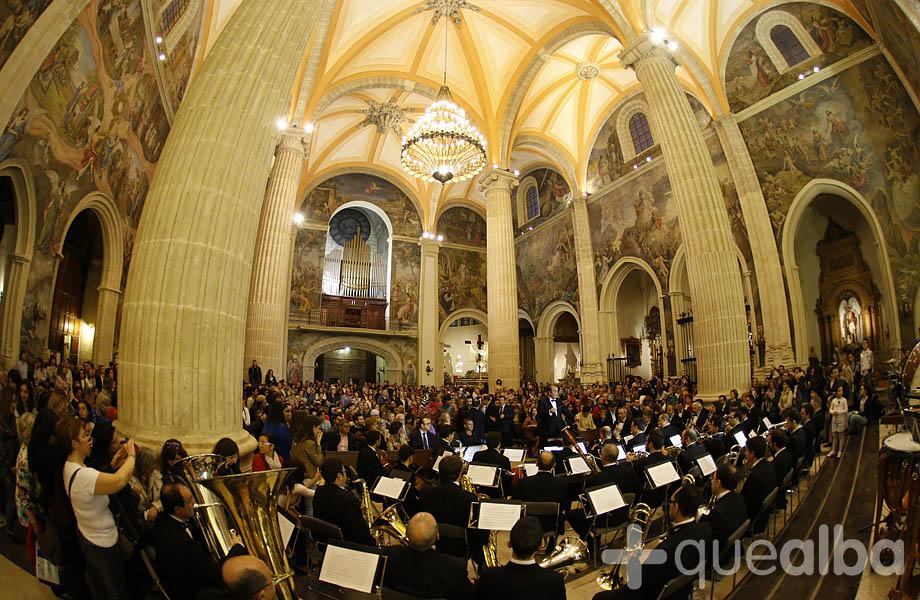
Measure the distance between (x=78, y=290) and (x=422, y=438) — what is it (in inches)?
349

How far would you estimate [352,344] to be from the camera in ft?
65.7

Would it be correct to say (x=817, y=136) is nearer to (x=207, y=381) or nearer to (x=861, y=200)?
(x=861, y=200)

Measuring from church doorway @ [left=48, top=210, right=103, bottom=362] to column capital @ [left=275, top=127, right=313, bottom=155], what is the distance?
13.0ft

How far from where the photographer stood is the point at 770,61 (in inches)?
475

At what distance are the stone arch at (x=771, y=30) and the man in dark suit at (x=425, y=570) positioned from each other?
14.3m

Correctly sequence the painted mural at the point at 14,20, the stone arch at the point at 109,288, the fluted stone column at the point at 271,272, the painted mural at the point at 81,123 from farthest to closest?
the fluted stone column at the point at 271,272
the stone arch at the point at 109,288
the painted mural at the point at 81,123
the painted mural at the point at 14,20

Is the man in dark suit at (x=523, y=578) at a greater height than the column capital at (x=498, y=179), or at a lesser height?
lesser

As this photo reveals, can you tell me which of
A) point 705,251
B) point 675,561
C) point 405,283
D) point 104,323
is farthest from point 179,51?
point 405,283

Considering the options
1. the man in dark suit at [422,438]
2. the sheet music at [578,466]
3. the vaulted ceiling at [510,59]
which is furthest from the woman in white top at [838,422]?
the vaulted ceiling at [510,59]

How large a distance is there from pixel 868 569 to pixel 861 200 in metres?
10.8

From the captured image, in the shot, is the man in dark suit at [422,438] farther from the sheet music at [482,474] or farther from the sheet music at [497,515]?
the sheet music at [497,515]

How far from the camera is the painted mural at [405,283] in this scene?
20.9 meters
